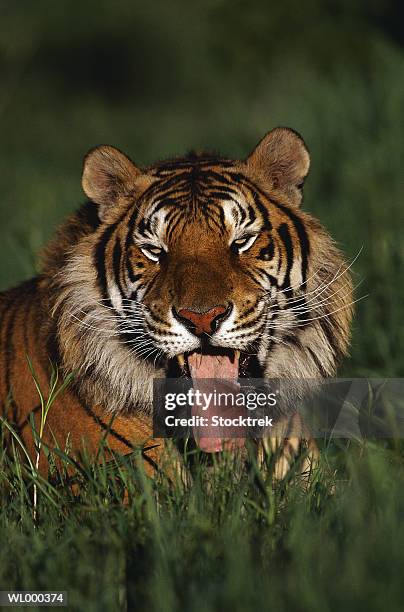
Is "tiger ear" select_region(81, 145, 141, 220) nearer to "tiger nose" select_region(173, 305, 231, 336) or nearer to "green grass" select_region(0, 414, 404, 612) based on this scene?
"tiger nose" select_region(173, 305, 231, 336)

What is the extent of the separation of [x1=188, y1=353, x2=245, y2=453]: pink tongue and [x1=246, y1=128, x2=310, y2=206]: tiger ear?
0.66 m

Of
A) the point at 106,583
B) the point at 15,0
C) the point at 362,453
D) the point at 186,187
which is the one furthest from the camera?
the point at 15,0

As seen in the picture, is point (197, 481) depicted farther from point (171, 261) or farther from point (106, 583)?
point (171, 261)

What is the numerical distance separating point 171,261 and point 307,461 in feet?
2.50

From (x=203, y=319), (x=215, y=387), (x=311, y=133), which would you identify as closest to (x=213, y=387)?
(x=215, y=387)

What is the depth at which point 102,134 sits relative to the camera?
45.4ft

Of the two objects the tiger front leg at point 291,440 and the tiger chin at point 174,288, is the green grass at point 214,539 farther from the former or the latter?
the tiger chin at point 174,288

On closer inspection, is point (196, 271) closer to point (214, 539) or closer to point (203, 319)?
point (203, 319)

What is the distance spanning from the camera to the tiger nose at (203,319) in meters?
2.89

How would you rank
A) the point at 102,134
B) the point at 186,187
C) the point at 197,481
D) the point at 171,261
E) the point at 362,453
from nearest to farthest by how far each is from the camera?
the point at 197,481, the point at 362,453, the point at 171,261, the point at 186,187, the point at 102,134

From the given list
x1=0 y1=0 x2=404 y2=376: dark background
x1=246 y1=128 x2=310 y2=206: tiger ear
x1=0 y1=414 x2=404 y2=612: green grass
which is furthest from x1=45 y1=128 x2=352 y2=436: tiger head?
x1=0 y1=0 x2=404 y2=376: dark background

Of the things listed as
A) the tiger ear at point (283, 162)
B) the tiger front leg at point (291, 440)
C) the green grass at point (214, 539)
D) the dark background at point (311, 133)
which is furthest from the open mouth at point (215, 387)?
the dark background at point (311, 133)

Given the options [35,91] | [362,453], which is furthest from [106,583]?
[35,91]

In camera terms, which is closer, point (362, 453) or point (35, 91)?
point (362, 453)
